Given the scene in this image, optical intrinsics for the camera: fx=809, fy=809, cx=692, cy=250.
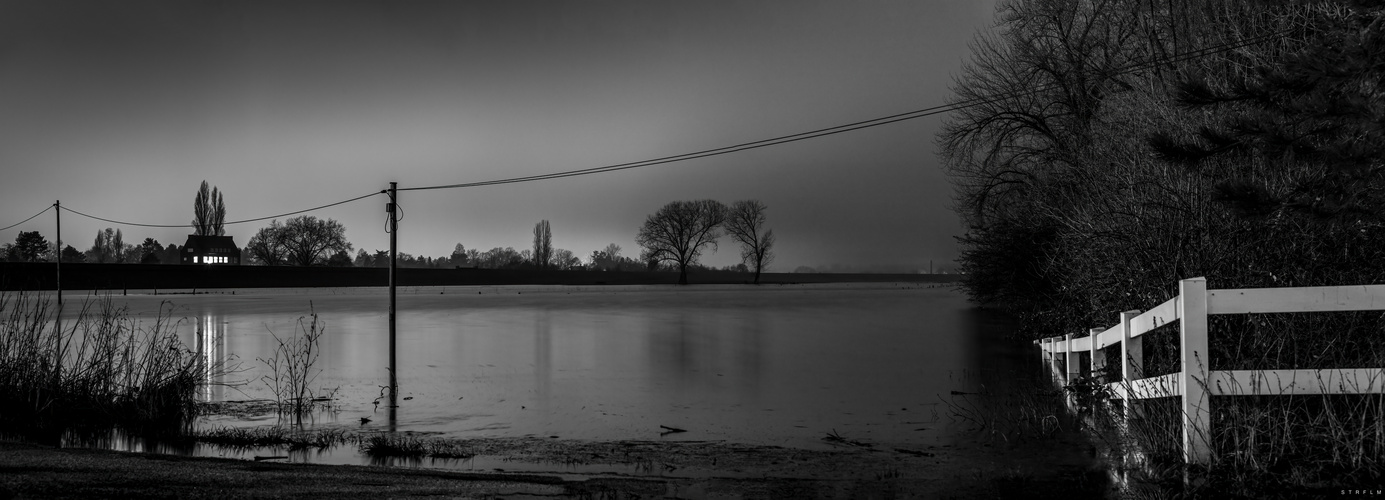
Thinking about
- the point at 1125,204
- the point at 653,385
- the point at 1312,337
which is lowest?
the point at 653,385

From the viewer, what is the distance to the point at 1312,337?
7766 millimetres

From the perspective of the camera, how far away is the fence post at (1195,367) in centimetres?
556

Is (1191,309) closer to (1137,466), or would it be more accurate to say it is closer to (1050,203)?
(1137,466)

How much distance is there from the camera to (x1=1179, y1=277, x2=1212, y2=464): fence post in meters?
5.56

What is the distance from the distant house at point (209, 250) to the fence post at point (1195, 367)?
127 meters

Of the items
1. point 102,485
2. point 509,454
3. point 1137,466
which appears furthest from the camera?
point 509,454

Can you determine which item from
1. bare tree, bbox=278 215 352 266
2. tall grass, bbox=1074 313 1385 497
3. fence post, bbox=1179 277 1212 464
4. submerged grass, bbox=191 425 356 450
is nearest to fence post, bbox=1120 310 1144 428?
tall grass, bbox=1074 313 1385 497

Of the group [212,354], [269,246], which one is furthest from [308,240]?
[212,354]

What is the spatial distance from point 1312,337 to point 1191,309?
10.9 ft

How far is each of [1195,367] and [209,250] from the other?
130841 millimetres

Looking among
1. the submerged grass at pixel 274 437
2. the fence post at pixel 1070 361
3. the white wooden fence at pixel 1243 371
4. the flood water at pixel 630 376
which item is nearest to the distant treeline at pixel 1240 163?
the fence post at pixel 1070 361

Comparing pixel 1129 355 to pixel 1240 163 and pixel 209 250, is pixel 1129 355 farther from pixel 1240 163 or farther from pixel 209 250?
pixel 209 250

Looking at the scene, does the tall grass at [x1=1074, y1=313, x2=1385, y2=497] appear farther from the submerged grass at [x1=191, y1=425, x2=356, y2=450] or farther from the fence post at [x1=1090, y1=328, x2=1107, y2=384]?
the submerged grass at [x1=191, y1=425, x2=356, y2=450]

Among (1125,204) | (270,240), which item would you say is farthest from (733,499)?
(270,240)
